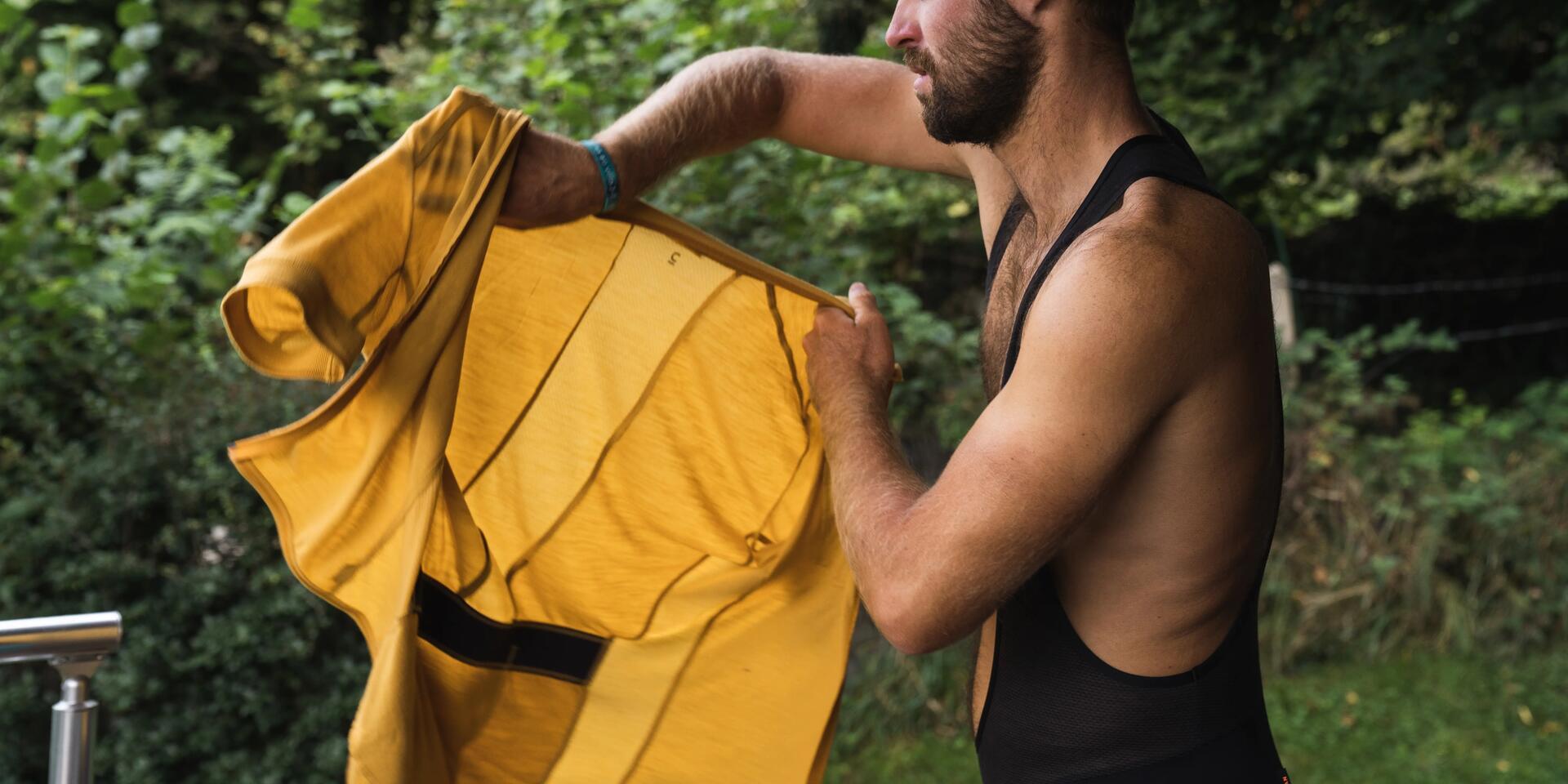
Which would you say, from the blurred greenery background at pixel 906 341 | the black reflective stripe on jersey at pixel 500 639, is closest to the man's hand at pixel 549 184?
the black reflective stripe on jersey at pixel 500 639

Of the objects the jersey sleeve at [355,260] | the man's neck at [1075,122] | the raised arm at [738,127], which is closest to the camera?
the jersey sleeve at [355,260]

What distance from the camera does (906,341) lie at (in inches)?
214

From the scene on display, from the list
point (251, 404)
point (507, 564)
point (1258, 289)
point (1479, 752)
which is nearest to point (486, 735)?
point (507, 564)

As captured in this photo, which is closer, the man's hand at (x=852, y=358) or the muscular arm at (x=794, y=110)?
the man's hand at (x=852, y=358)

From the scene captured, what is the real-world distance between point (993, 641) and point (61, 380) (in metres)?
3.31

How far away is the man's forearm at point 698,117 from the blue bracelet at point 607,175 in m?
0.01

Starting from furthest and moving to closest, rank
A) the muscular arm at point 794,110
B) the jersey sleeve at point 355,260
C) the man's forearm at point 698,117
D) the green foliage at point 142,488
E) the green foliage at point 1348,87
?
the green foliage at point 1348,87, the green foliage at point 142,488, the muscular arm at point 794,110, the man's forearm at point 698,117, the jersey sleeve at point 355,260

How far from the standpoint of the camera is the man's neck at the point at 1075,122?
1.84 m

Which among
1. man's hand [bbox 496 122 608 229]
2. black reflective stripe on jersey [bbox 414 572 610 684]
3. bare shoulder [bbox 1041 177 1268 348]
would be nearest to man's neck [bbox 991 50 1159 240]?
bare shoulder [bbox 1041 177 1268 348]

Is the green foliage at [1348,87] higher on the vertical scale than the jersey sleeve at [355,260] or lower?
lower

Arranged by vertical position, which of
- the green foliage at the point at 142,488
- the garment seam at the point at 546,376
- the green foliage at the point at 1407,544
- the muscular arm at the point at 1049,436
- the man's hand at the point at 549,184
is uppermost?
the man's hand at the point at 549,184

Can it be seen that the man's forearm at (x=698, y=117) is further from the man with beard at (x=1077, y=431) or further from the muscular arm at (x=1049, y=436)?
the muscular arm at (x=1049, y=436)

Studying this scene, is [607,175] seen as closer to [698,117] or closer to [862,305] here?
[698,117]

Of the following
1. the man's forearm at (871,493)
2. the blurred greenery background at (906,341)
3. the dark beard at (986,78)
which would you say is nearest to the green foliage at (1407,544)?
the blurred greenery background at (906,341)
